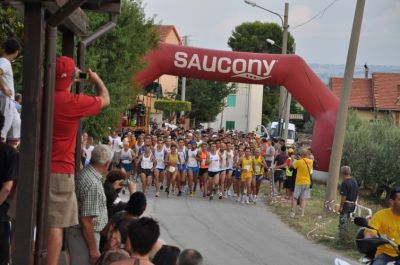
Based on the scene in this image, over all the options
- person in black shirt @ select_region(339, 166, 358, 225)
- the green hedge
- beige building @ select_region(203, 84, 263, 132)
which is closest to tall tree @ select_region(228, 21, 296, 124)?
Result: beige building @ select_region(203, 84, 263, 132)

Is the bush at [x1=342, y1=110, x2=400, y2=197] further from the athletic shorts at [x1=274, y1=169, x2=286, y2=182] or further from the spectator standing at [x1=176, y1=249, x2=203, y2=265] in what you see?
the spectator standing at [x1=176, y1=249, x2=203, y2=265]

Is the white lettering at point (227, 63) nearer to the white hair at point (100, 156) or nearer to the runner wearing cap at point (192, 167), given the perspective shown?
the runner wearing cap at point (192, 167)

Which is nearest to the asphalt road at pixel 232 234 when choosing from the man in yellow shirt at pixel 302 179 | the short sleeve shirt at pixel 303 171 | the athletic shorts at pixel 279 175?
the man in yellow shirt at pixel 302 179

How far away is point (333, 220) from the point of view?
19.6 meters

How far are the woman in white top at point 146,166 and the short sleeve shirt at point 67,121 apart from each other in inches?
659

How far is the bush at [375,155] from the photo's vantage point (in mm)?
28734

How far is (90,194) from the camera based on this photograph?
263 inches

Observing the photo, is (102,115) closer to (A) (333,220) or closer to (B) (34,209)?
(A) (333,220)

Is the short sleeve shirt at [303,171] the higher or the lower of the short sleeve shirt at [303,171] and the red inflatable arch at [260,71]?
the lower

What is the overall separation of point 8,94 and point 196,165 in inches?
666

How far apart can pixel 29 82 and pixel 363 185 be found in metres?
26.3

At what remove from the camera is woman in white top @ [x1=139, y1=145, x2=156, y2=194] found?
22980 millimetres

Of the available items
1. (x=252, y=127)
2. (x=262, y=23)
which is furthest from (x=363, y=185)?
(x=262, y=23)

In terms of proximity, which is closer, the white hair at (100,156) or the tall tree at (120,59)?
the white hair at (100,156)
